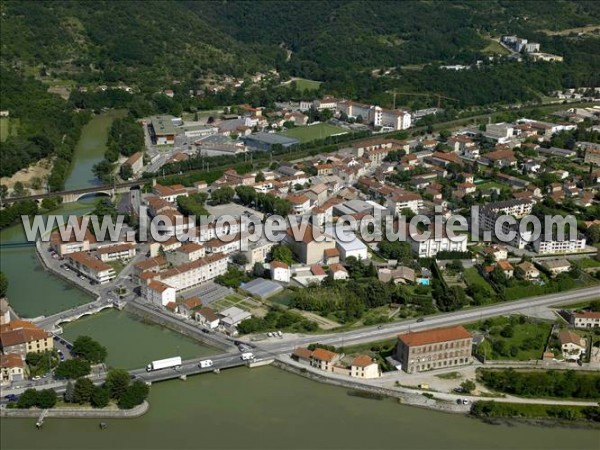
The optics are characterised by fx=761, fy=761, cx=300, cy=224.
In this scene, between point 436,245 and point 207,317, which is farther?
point 436,245

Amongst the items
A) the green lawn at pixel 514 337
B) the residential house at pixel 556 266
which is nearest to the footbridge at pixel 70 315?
the green lawn at pixel 514 337

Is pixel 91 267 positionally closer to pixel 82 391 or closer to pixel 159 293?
pixel 159 293

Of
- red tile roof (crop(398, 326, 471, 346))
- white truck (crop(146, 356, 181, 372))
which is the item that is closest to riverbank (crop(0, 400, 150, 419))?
white truck (crop(146, 356, 181, 372))

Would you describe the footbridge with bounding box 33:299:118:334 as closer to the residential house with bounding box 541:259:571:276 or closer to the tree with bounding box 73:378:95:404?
the tree with bounding box 73:378:95:404

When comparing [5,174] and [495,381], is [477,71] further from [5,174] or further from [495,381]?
[495,381]

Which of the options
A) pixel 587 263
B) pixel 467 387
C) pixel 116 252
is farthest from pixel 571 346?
pixel 116 252
